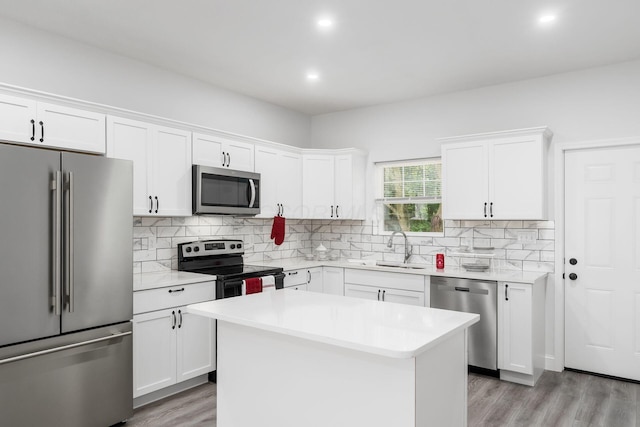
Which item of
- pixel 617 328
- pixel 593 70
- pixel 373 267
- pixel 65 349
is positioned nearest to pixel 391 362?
pixel 65 349

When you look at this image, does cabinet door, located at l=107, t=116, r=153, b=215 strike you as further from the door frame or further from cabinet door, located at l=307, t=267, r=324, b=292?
the door frame

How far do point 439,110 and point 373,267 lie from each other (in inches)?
74.2

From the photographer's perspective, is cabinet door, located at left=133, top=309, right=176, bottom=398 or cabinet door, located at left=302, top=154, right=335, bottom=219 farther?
cabinet door, located at left=302, top=154, right=335, bottom=219

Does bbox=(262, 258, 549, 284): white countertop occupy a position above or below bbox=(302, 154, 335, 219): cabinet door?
below

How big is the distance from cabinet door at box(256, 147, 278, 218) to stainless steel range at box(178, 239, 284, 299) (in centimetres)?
48

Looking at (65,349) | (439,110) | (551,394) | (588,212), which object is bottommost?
(551,394)

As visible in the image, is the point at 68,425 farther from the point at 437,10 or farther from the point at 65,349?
the point at 437,10

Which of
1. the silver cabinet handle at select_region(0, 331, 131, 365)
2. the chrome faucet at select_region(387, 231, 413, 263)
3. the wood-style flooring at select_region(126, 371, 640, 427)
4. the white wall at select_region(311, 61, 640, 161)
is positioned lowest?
the wood-style flooring at select_region(126, 371, 640, 427)

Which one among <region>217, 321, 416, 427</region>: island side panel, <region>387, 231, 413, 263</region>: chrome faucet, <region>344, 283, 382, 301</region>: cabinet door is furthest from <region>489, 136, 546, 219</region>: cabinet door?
<region>217, 321, 416, 427</region>: island side panel

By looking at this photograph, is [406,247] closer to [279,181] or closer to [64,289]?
[279,181]

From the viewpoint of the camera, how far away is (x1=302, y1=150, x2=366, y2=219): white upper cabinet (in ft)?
17.3

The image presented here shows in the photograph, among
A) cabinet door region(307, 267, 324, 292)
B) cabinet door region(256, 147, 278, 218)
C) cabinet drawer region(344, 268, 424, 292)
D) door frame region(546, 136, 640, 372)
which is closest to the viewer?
door frame region(546, 136, 640, 372)

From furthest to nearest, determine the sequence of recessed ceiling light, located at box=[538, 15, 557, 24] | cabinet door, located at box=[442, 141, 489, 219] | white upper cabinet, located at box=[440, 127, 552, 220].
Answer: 1. cabinet door, located at box=[442, 141, 489, 219]
2. white upper cabinet, located at box=[440, 127, 552, 220]
3. recessed ceiling light, located at box=[538, 15, 557, 24]

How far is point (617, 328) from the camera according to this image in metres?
3.95
